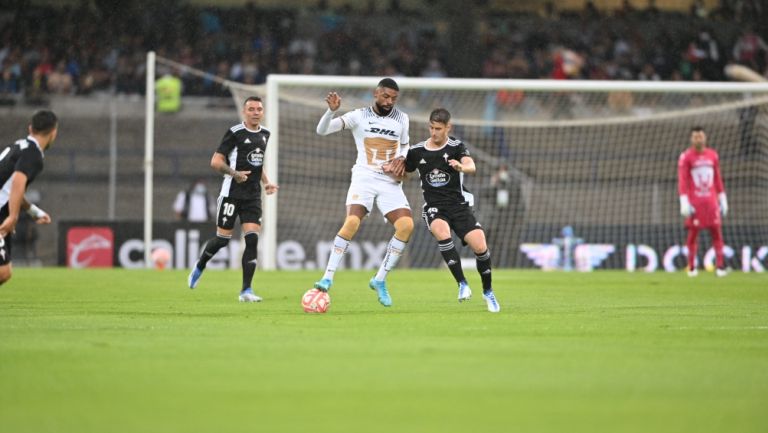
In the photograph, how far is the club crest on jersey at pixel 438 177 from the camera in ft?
39.8

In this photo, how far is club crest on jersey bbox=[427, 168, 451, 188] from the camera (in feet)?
39.8

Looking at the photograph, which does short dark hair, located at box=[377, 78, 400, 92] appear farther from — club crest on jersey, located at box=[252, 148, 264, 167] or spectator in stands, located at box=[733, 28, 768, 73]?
spectator in stands, located at box=[733, 28, 768, 73]

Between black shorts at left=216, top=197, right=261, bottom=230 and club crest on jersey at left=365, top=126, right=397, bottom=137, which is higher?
club crest on jersey at left=365, top=126, right=397, bottom=137

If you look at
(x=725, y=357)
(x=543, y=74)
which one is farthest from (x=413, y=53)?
(x=725, y=357)

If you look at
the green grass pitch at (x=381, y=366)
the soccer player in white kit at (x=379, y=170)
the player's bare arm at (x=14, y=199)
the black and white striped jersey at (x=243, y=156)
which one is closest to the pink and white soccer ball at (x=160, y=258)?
the green grass pitch at (x=381, y=366)

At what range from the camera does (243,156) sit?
Result: 13.7 m

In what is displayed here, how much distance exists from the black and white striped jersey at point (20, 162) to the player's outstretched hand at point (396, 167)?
372 cm

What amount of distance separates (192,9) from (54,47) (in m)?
4.51

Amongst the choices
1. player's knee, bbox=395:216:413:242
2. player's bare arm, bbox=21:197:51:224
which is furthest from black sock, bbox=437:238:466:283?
player's bare arm, bbox=21:197:51:224

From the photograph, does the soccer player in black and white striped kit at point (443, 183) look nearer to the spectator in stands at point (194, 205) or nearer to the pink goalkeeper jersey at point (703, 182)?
the pink goalkeeper jersey at point (703, 182)

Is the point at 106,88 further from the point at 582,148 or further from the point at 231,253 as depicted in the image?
the point at 582,148

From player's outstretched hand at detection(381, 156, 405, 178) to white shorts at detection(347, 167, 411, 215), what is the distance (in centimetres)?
24

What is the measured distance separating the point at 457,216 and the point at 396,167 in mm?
814

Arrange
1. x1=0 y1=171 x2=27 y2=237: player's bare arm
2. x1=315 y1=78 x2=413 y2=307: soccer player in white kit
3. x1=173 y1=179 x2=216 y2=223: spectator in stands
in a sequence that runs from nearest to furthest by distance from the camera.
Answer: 1. x1=0 y1=171 x2=27 y2=237: player's bare arm
2. x1=315 y1=78 x2=413 y2=307: soccer player in white kit
3. x1=173 y1=179 x2=216 y2=223: spectator in stands
